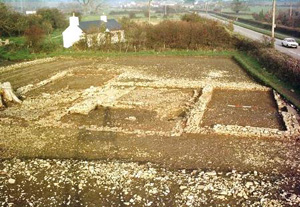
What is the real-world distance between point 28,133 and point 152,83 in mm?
8473

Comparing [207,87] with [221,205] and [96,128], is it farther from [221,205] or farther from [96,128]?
[221,205]

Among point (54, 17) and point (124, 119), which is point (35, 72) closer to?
point (124, 119)

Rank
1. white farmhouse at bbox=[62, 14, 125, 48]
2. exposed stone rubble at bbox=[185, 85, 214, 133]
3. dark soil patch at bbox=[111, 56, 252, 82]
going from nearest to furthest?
1. exposed stone rubble at bbox=[185, 85, 214, 133]
2. dark soil patch at bbox=[111, 56, 252, 82]
3. white farmhouse at bbox=[62, 14, 125, 48]

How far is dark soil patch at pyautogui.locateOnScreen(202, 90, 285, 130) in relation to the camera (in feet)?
40.8

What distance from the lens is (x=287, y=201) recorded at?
23.9 ft

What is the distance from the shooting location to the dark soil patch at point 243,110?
1242cm

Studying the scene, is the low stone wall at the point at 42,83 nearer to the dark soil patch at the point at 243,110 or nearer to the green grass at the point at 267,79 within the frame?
the dark soil patch at the point at 243,110

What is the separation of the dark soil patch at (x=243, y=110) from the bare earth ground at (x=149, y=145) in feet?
0.14

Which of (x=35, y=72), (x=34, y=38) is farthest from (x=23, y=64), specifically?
(x=34, y=38)

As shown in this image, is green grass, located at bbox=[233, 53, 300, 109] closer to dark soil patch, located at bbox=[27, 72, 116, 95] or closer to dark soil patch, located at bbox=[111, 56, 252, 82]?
dark soil patch, located at bbox=[111, 56, 252, 82]

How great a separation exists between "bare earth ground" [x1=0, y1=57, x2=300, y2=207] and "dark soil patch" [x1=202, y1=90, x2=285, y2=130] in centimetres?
4

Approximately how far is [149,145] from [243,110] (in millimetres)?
5446

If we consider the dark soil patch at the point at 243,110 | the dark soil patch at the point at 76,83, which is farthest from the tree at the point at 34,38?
the dark soil patch at the point at 243,110

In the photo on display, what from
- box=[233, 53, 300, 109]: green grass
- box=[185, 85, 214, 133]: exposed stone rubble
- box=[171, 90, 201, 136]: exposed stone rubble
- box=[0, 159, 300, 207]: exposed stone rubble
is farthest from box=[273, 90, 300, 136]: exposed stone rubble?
box=[171, 90, 201, 136]: exposed stone rubble
